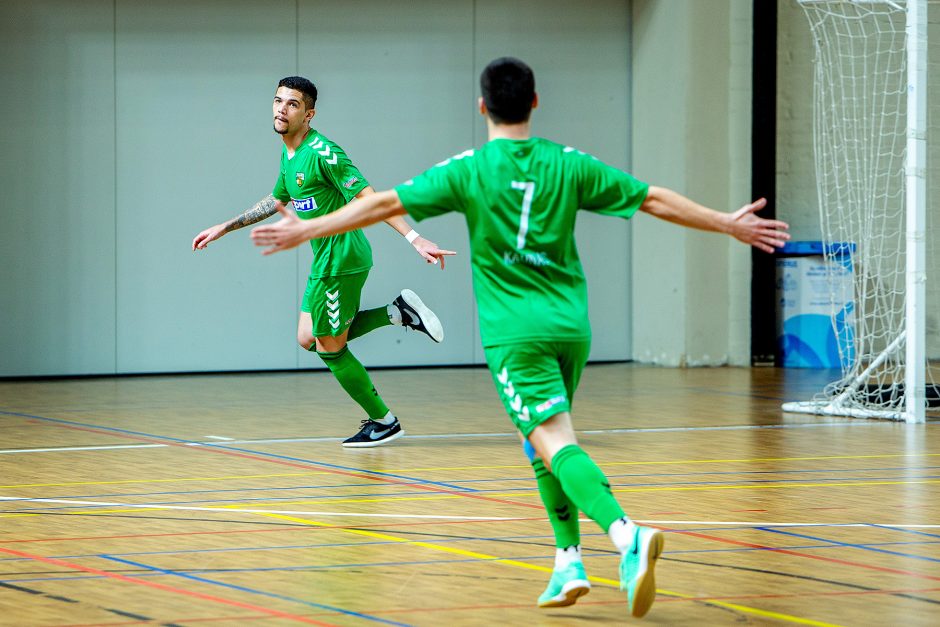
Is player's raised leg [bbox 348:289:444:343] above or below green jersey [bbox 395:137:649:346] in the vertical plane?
below

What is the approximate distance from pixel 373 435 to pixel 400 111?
641cm

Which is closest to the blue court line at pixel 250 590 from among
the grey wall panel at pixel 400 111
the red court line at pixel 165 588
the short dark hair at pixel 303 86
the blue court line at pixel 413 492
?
the red court line at pixel 165 588

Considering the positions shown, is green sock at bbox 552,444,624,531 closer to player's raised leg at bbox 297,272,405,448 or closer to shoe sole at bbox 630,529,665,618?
shoe sole at bbox 630,529,665,618

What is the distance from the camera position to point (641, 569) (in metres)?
3.88

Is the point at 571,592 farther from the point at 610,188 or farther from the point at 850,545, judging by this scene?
the point at 850,545

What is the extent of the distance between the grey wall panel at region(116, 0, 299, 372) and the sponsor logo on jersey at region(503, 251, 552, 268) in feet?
31.7

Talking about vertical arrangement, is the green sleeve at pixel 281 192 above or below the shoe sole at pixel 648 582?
above

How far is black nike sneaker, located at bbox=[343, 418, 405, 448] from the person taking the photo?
8.29m

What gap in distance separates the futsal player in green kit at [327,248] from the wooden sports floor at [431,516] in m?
0.36

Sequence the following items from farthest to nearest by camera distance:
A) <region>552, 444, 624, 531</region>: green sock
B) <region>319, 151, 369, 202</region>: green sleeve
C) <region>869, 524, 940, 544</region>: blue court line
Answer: <region>319, 151, 369, 202</region>: green sleeve, <region>869, 524, 940, 544</region>: blue court line, <region>552, 444, 624, 531</region>: green sock

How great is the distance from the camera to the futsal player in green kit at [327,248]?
812 centimetres

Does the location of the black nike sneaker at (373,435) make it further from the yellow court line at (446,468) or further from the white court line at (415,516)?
the white court line at (415,516)

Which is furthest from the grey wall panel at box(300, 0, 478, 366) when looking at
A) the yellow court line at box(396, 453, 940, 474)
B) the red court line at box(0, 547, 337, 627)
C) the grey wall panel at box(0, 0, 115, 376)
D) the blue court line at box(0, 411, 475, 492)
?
the red court line at box(0, 547, 337, 627)

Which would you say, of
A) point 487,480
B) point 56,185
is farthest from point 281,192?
point 56,185
